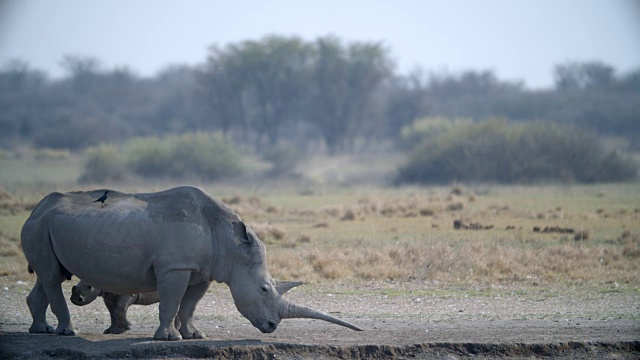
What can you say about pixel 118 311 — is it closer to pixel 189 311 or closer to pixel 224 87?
pixel 189 311

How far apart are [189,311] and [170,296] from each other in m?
0.62

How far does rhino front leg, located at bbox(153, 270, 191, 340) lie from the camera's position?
9.55 m

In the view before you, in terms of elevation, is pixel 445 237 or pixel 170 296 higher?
pixel 170 296

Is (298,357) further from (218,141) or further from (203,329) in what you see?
(218,141)

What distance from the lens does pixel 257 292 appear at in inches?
380

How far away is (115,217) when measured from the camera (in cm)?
977

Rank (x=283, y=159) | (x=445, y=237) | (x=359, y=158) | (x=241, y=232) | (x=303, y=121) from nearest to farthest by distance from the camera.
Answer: (x=241, y=232)
(x=445, y=237)
(x=283, y=159)
(x=359, y=158)
(x=303, y=121)

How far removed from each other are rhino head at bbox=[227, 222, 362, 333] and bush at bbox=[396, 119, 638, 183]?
36.4m

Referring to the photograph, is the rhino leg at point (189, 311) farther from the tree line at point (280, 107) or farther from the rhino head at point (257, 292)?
the tree line at point (280, 107)

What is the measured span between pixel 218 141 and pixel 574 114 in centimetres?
3611

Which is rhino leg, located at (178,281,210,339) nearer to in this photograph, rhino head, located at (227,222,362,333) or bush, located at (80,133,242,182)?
rhino head, located at (227,222,362,333)

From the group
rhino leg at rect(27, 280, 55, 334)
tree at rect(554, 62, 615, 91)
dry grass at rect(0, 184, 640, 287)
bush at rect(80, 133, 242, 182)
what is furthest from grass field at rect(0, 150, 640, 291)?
tree at rect(554, 62, 615, 91)

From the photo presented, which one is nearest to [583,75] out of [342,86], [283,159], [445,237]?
[342,86]

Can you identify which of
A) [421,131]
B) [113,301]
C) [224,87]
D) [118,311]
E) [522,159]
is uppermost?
[224,87]
